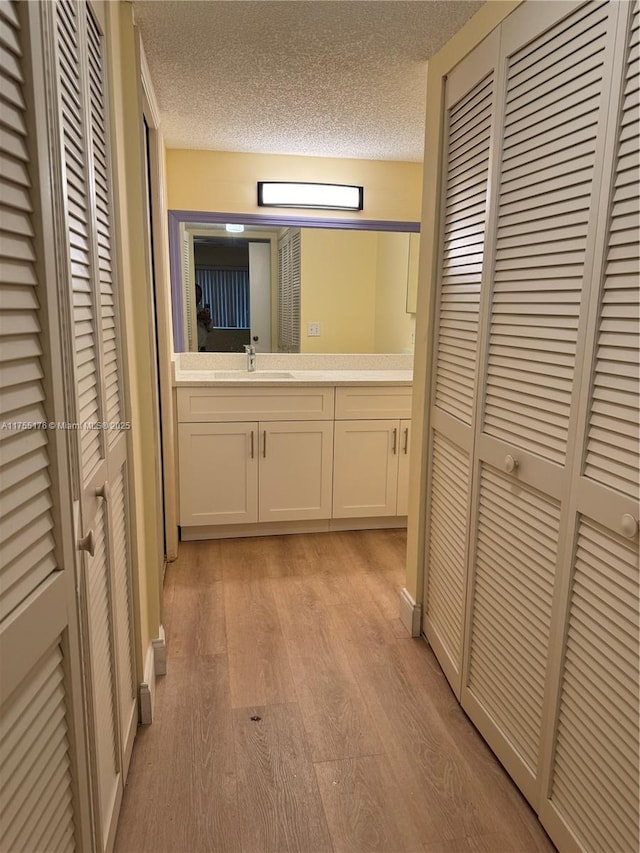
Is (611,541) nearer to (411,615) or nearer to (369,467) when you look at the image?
(411,615)

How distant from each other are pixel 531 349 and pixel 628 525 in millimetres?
541

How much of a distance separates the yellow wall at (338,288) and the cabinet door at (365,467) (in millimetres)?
715

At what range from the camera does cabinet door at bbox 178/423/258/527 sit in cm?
318

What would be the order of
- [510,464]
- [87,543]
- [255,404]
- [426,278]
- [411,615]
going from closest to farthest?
[87,543] < [510,464] < [426,278] < [411,615] < [255,404]

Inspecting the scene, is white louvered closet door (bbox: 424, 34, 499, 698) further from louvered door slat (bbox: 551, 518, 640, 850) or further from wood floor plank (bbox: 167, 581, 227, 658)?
wood floor plank (bbox: 167, 581, 227, 658)

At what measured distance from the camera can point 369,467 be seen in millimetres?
3402

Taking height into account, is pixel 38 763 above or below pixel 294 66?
below

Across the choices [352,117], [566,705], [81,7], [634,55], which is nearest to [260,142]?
[352,117]

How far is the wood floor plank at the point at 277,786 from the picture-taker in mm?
1489

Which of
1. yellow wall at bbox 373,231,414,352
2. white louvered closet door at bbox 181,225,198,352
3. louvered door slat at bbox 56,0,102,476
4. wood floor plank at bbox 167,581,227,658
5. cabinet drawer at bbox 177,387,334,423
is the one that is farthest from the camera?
yellow wall at bbox 373,231,414,352

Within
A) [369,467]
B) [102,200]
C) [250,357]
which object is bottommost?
[369,467]

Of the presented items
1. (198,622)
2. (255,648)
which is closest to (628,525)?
(255,648)

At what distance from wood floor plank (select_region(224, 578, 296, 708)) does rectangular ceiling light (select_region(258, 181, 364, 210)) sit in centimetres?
222

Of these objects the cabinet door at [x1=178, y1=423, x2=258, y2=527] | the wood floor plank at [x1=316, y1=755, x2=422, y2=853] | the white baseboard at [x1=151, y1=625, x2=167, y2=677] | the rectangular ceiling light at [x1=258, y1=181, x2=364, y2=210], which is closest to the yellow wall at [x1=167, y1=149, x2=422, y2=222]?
the rectangular ceiling light at [x1=258, y1=181, x2=364, y2=210]
